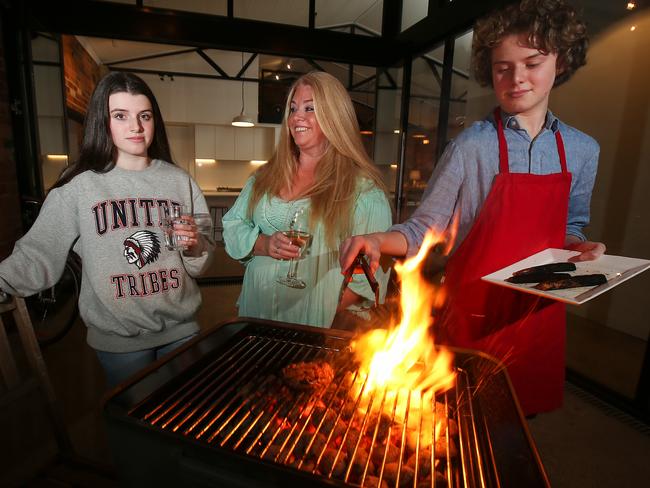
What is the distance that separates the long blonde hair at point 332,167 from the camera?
5.89 ft

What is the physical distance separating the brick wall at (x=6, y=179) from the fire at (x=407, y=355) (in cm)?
361

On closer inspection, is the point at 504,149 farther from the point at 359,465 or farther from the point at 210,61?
the point at 210,61

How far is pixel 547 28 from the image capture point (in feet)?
4.94

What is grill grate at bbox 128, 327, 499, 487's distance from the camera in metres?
0.88

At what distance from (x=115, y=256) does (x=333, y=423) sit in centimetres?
103

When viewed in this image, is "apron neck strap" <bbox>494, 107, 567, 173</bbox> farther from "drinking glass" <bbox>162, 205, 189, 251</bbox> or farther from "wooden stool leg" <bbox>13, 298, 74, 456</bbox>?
"wooden stool leg" <bbox>13, 298, 74, 456</bbox>

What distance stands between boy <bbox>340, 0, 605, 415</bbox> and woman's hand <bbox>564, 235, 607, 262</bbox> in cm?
1

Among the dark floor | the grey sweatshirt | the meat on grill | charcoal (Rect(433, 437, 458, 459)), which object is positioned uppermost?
the grey sweatshirt

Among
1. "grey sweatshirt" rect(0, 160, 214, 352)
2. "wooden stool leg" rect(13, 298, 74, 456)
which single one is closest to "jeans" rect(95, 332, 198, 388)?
"grey sweatshirt" rect(0, 160, 214, 352)

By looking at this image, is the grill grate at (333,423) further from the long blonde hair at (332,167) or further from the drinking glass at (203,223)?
the long blonde hair at (332,167)

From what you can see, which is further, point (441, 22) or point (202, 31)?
point (202, 31)

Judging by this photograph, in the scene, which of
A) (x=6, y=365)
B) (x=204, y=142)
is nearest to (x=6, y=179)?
(x=6, y=365)

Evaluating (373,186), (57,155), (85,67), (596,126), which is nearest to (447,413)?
(373,186)

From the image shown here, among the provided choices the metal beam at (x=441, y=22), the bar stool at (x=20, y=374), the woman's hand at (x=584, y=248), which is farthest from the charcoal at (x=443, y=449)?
the metal beam at (x=441, y=22)
